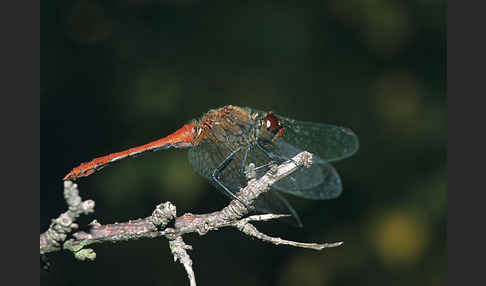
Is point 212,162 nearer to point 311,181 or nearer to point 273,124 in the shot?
point 273,124

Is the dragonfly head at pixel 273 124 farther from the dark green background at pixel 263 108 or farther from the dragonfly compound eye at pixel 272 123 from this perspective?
the dark green background at pixel 263 108

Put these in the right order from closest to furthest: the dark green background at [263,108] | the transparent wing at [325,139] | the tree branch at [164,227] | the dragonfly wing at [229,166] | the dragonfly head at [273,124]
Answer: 1. the tree branch at [164,227]
2. the dragonfly wing at [229,166]
3. the dragonfly head at [273,124]
4. the transparent wing at [325,139]
5. the dark green background at [263,108]

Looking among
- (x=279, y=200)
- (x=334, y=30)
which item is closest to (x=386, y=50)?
(x=334, y=30)

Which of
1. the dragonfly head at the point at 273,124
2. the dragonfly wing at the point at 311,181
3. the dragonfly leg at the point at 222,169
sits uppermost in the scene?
the dragonfly head at the point at 273,124

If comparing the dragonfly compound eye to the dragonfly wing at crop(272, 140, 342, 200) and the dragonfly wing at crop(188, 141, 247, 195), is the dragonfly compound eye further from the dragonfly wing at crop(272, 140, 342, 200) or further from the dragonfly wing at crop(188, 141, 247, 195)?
the dragonfly wing at crop(188, 141, 247, 195)

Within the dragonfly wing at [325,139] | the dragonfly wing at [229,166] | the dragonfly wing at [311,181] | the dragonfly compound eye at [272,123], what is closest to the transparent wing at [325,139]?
the dragonfly wing at [325,139]

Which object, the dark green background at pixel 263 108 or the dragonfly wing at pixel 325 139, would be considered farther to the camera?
the dark green background at pixel 263 108

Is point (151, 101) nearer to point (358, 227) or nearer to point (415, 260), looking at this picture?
point (358, 227)
